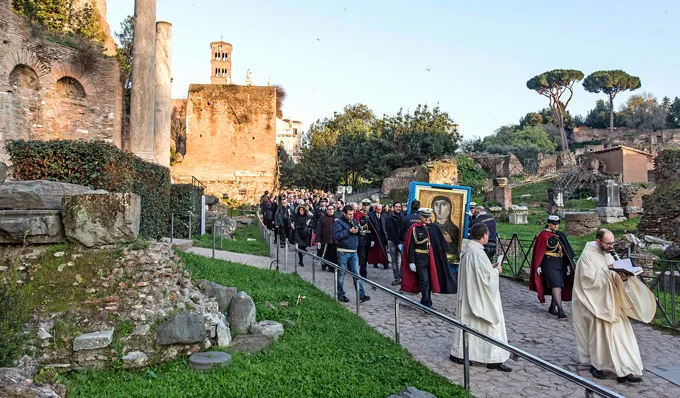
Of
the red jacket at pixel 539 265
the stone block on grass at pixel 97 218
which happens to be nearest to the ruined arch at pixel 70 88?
the stone block on grass at pixel 97 218

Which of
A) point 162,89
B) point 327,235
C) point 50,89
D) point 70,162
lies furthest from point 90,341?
point 50,89

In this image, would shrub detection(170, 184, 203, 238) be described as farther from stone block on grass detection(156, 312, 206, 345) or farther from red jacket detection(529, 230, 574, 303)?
red jacket detection(529, 230, 574, 303)

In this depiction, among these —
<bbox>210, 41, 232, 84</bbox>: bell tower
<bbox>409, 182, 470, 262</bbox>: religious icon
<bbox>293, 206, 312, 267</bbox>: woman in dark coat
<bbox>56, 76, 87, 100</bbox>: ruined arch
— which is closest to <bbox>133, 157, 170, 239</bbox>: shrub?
<bbox>293, 206, 312, 267</bbox>: woman in dark coat

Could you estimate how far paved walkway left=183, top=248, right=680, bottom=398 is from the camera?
4.86 metres

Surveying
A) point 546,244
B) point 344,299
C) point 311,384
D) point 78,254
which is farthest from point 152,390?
point 546,244

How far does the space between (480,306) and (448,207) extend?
16.5 feet

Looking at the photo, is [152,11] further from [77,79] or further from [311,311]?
[311,311]

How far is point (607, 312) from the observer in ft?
17.5

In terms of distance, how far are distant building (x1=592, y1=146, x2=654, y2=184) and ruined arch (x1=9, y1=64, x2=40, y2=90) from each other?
32321mm

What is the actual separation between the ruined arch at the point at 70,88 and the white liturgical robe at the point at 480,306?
18.2m

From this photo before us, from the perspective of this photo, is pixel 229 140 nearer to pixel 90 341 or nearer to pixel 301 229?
pixel 301 229

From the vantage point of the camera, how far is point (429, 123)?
36906 millimetres

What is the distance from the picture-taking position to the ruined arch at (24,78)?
1683cm

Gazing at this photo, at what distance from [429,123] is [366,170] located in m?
5.99
